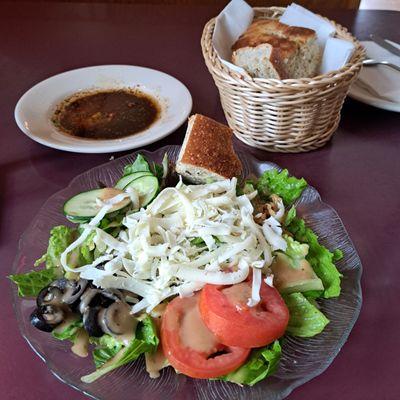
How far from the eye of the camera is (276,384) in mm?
1064

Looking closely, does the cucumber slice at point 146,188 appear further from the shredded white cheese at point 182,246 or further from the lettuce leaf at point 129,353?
the lettuce leaf at point 129,353

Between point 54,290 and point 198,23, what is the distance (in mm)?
1816

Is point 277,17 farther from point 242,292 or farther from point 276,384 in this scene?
point 276,384

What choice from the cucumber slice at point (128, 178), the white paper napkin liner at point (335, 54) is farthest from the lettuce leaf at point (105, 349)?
the white paper napkin liner at point (335, 54)

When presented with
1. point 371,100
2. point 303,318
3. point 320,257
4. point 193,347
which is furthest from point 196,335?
point 371,100

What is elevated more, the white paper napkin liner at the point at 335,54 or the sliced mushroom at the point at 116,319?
the white paper napkin liner at the point at 335,54

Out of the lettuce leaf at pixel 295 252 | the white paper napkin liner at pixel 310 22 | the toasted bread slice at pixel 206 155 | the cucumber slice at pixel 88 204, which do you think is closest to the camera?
the lettuce leaf at pixel 295 252

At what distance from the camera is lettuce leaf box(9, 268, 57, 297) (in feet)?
3.93

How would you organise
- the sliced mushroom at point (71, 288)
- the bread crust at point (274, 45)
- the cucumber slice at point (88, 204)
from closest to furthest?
the sliced mushroom at point (71, 288)
the cucumber slice at point (88, 204)
the bread crust at point (274, 45)

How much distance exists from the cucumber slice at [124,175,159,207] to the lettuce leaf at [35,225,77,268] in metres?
0.21

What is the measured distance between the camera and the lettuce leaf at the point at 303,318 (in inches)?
44.7

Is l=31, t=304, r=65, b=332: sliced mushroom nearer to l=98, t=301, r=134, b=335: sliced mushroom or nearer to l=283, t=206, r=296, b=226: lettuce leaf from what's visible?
l=98, t=301, r=134, b=335: sliced mushroom

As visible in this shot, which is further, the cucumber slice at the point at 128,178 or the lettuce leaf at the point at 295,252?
the cucumber slice at the point at 128,178

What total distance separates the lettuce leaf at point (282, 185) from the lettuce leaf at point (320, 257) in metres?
0.09
